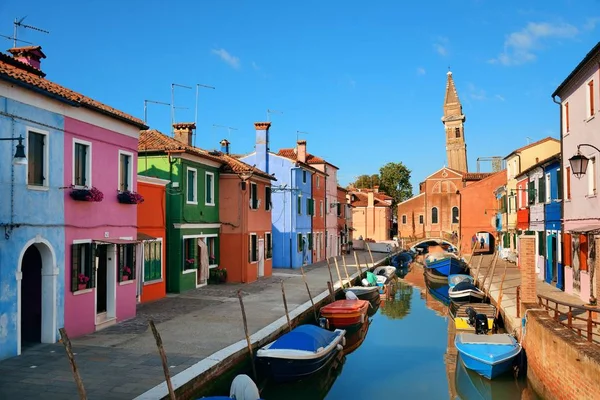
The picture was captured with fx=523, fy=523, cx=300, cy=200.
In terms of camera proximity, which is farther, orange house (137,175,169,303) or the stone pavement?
orange house (137,175,169,303)

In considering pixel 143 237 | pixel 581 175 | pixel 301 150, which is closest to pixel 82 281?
pixel 143 237

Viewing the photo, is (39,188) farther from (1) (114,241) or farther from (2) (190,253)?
(2) (190,253)

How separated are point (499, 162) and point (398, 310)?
145 ft

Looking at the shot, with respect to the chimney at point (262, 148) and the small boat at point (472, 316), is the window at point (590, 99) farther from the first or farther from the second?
the chimney at point (262, 148)

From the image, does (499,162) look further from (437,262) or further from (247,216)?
(247,216)

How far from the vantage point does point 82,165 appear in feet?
43.3

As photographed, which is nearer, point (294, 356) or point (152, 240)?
point (294, 356)

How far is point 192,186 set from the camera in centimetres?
2128

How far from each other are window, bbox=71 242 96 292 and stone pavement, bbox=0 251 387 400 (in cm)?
130

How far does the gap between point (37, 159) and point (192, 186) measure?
9.82 meters

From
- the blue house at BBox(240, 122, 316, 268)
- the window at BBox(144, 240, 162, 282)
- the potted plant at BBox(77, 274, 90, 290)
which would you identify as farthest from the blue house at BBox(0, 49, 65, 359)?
the blue house at BBox(240, 122, 316, 268)

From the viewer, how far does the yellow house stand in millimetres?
31578

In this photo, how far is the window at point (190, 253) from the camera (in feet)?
67.8

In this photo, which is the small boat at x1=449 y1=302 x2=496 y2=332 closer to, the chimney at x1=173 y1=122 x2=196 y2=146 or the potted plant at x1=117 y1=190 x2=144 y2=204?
the potted plant at x1=117 y1=190 x2=144 y2=204
